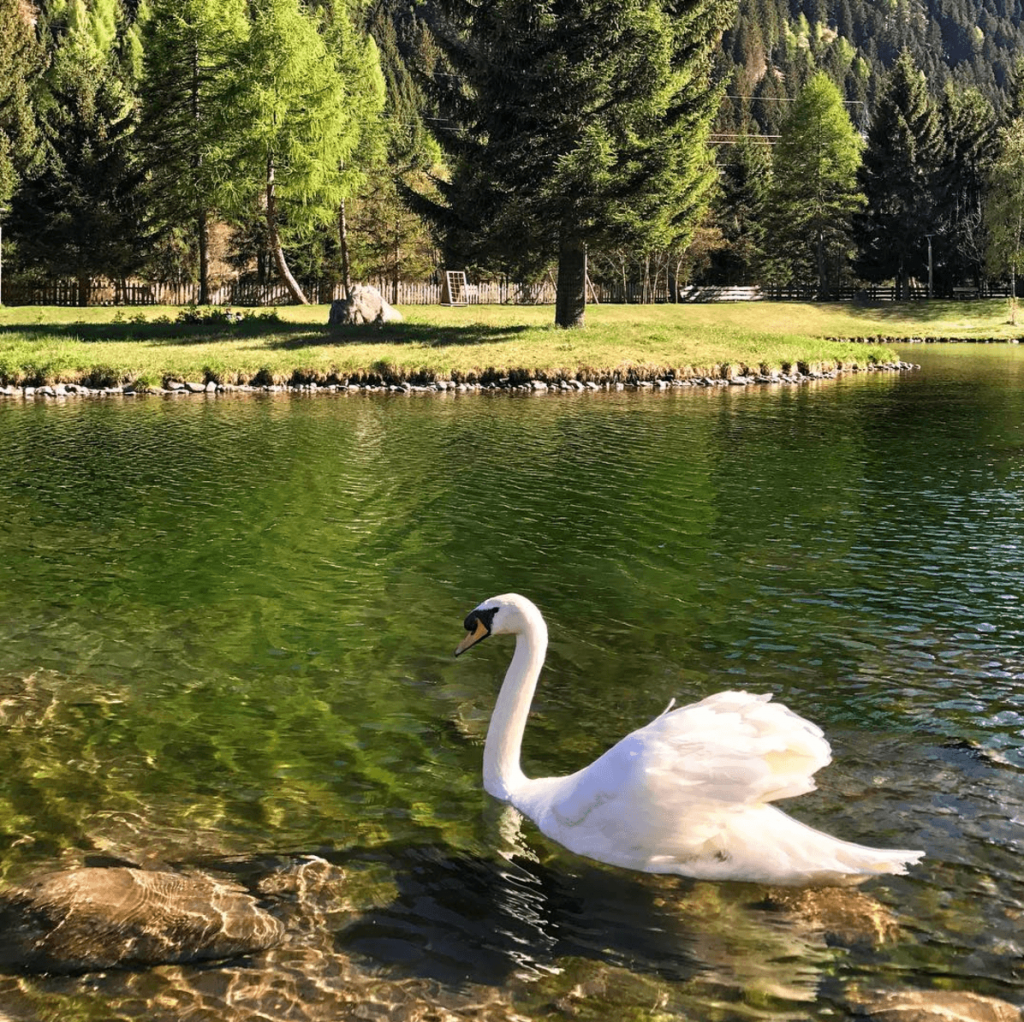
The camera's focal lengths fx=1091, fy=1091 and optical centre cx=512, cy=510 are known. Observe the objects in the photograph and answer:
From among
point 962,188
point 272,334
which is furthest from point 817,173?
point 272,334

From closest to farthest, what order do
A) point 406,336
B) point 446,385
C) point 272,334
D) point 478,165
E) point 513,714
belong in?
1. point 513,714
2. point 446,385
3. point 406,336
4. point 478,165
5. point 272,334

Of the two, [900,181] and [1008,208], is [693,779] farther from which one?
[900,181]

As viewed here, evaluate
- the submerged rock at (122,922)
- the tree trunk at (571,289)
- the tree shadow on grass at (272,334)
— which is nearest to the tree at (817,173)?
the tree trunk at (571,289)

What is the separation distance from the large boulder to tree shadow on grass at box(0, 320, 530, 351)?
30.7 inches

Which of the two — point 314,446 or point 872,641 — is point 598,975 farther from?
point 314,446

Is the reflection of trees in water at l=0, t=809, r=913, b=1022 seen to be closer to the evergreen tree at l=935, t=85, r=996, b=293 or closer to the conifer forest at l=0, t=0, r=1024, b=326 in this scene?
the conifer forest at l=0, t=0, r=1024, b=326

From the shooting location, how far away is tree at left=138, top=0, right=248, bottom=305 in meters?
49.5

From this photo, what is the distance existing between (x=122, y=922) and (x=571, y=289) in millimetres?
38012

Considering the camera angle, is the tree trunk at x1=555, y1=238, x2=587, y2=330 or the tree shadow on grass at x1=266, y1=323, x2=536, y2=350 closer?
the tree shadow on grass at x1=266, y1=323, x2=536, y2=350

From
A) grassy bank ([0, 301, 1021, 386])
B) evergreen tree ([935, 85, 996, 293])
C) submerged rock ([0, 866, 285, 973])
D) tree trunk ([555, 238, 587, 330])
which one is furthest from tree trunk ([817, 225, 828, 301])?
submerged rock ([0, 866, 285, 973])

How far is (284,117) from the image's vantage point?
49844 mm

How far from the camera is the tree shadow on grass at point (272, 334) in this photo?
38156 millimetres

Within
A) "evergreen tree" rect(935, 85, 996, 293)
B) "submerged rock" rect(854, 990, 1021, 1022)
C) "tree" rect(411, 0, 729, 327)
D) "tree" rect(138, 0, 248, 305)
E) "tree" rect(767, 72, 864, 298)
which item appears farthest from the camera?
"tree" rect(767, 72, 864, 298)

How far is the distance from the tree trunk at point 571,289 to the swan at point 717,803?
36194mm
